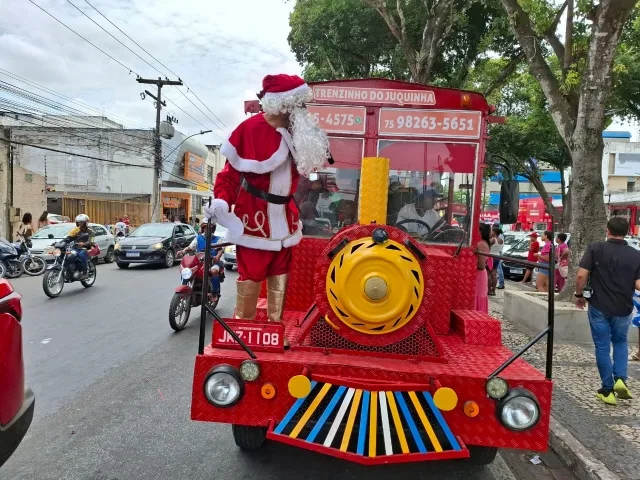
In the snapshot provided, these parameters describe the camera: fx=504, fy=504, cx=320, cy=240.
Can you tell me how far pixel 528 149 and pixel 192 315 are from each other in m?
16.9

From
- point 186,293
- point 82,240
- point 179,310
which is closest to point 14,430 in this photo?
point 179,310

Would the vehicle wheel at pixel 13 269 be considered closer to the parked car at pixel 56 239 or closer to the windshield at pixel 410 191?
the parked car at pixel 56 239

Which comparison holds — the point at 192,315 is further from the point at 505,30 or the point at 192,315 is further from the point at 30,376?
the point at 505,30

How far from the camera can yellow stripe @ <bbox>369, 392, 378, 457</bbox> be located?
8.18ft

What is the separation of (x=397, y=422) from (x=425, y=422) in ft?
0.49

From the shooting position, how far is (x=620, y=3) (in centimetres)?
681

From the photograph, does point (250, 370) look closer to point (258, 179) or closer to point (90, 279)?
point (258, 179)

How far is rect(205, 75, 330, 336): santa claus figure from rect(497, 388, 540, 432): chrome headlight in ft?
5.12

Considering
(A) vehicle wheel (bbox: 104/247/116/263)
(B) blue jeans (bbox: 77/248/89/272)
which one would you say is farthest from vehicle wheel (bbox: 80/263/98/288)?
(A) vehicle wheel (bbox: 104/247/116/263)

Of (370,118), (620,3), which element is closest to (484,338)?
(370,118)

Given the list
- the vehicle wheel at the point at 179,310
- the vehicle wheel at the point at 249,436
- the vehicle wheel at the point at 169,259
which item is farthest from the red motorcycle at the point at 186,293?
the vehicle wheel at the point at 169,259

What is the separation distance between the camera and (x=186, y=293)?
7.55 meters

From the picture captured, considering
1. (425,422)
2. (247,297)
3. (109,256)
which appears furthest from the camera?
(109,256)

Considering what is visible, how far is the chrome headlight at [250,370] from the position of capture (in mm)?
2717
